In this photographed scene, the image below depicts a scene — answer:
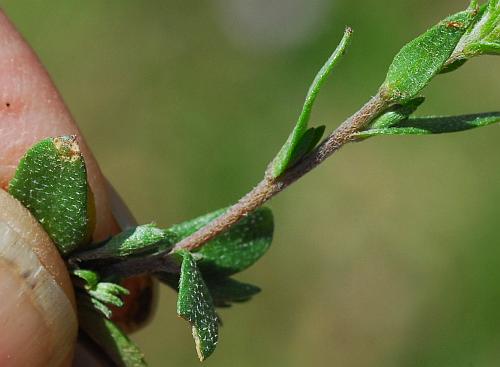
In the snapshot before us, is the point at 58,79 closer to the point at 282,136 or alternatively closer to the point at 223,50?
the point at 223,50

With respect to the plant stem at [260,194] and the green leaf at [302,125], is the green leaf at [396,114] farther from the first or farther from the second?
the green leaf at [302,125]

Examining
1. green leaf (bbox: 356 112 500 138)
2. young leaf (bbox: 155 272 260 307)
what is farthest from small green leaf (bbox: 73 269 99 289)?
green leaf (bbox: 356 112 500 138)

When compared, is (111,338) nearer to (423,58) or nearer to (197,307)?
(197,307)

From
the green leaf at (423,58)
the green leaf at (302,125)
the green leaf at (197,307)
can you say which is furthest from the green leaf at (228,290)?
the green leaf at (423,58)

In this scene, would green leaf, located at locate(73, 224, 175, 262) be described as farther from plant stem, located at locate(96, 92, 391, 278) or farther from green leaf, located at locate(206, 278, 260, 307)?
green leaf, located at locate(206, 278, 260, 307)

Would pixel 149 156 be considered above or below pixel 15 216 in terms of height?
below

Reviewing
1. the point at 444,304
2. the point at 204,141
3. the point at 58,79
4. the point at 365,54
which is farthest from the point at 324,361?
the point at 58,79

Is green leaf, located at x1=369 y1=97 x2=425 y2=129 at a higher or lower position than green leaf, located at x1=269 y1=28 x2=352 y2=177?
lower

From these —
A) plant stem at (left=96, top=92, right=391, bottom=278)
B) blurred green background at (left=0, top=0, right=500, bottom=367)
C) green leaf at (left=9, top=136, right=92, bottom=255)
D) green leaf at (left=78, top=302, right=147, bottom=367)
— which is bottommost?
blurred green background at (left=0, top=0, right=500, bottom=367)
